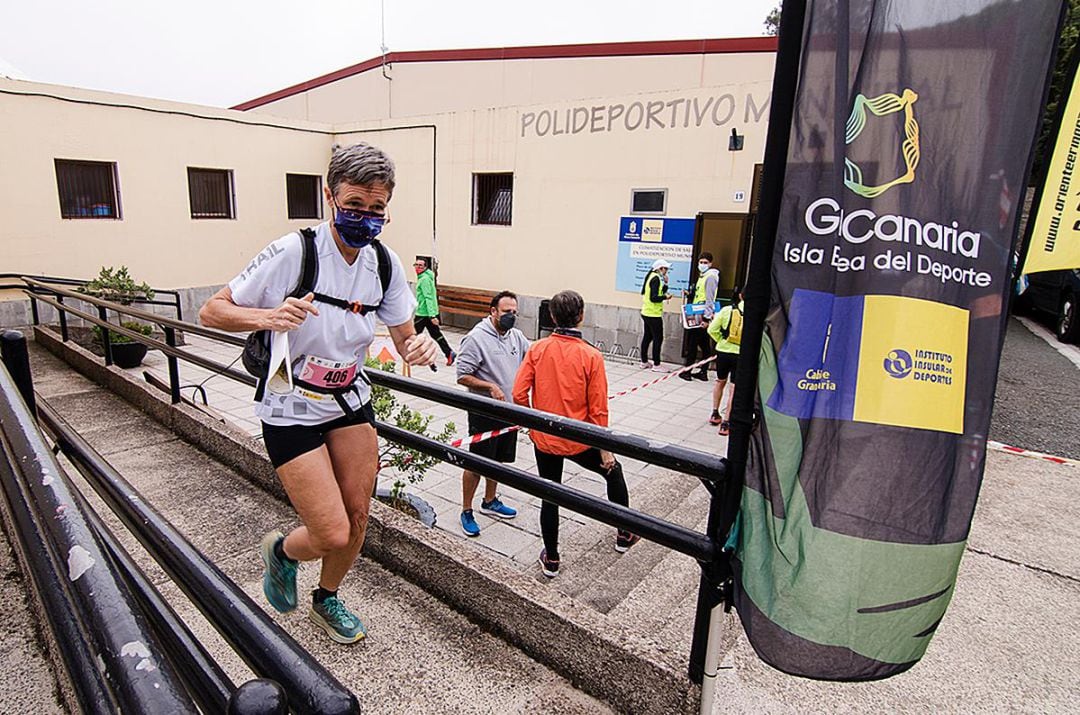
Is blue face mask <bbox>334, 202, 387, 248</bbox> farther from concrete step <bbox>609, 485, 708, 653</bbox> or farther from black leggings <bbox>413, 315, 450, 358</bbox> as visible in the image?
black leggings <bbox>413, 315, 450, 358</bbox>

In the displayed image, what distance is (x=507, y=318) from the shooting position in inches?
177

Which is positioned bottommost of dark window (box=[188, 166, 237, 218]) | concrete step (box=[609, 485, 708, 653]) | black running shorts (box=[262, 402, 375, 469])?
concrete step (box=[609, 485, 708, 653])

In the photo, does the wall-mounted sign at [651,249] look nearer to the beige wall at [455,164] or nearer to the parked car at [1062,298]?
the beige wall at [455,164]

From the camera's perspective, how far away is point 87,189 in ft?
37.6

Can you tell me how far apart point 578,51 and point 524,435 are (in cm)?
1175

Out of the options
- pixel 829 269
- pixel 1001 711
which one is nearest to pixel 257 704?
→ pixel 829 269

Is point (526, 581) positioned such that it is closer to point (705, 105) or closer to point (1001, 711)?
point (1001, 711)

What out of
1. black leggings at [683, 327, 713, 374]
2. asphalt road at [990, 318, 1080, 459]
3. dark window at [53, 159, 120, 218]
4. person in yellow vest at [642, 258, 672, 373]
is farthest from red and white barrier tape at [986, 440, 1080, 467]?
dark window at [53, 159, 120, 218]

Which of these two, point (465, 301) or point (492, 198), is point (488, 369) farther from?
point (492, 198)

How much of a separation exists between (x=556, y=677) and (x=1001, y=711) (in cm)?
160

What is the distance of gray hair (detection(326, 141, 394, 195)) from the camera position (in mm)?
2004

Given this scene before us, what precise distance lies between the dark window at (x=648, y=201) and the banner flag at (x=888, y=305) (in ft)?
30.5

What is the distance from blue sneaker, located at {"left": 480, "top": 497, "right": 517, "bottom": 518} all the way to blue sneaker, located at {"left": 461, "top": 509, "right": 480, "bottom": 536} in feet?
1.02

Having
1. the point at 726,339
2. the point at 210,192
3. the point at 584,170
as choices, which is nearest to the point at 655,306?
the point at 584,170
